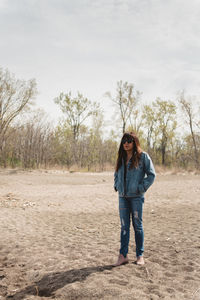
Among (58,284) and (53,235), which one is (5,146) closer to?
(53,235)

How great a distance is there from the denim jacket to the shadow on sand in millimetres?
1216

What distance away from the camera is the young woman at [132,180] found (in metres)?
3.86

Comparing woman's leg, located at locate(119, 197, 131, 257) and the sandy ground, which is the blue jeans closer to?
woman's leg, located at locate(119, 197, 131, 257)

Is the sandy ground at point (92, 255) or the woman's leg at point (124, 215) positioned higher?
the woman's leg at point (124, 215)

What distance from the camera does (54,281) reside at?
12.7ft

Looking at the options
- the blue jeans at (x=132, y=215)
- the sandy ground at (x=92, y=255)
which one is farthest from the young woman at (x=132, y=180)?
the sandy ground at (x=92, y=255)

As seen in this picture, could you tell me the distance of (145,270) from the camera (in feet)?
13.0

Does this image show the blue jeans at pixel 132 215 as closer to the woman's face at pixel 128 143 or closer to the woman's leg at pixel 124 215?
the woman's leg at pixel 124 215

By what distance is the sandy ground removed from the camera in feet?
11.4

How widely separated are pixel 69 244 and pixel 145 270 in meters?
2.17

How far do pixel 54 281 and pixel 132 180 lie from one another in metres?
1.75

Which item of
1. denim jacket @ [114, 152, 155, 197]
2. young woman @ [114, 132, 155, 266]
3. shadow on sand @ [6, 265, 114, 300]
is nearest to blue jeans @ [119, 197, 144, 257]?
young woman @ [114, 132, 155, 266]

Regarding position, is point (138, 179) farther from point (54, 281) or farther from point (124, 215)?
point (54, 281)

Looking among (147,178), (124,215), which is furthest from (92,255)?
(147,178)
